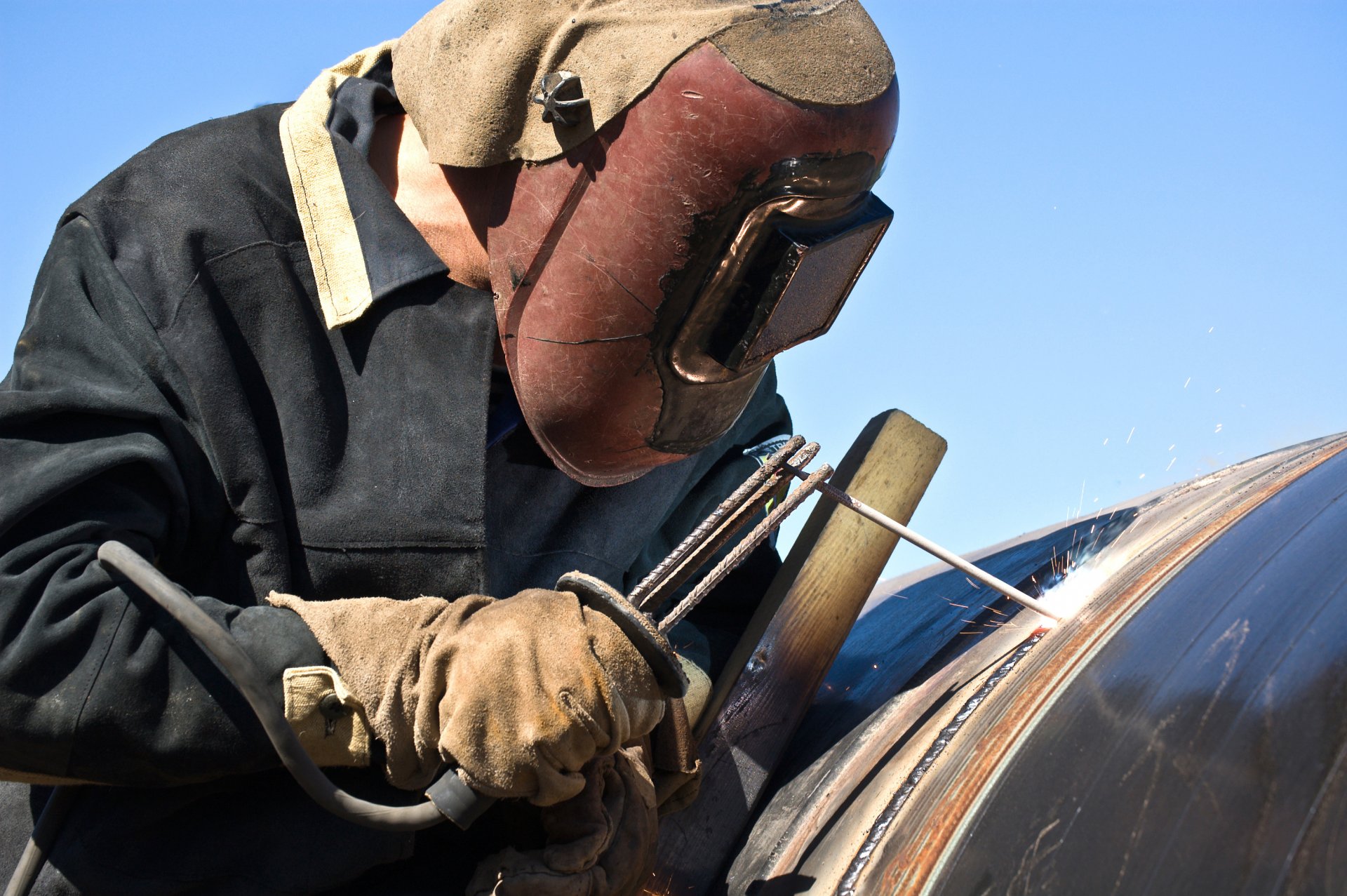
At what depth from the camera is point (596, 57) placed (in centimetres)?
182

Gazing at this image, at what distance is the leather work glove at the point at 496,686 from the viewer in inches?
56.4

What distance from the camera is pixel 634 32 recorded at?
1.80m

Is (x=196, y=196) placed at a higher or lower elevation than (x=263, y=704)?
higher

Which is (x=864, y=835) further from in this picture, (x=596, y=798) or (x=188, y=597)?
(x=188, y=597)

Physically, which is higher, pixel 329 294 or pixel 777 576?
pixel 329 294

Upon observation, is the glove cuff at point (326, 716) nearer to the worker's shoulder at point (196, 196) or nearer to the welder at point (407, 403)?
the welder at point (407, 403)

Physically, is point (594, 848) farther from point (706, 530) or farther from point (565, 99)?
point (565, 99)

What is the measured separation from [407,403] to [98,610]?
576 millimetres

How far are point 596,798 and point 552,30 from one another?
1.22 meters

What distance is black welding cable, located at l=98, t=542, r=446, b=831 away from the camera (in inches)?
53.8

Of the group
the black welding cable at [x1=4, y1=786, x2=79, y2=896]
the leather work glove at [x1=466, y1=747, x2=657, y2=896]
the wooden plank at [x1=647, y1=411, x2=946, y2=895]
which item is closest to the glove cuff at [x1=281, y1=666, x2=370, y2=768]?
the leather work glove at [x1=466, y1=747, x2=657, y2=896]

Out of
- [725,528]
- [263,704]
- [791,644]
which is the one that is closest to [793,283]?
[725,528]

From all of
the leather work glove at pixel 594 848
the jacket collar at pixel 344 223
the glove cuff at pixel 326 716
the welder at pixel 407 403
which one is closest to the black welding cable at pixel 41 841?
the welder at pixel 407 403

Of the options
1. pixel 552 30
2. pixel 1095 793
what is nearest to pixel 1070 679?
pixel 1095 793
